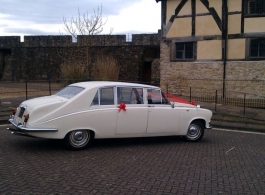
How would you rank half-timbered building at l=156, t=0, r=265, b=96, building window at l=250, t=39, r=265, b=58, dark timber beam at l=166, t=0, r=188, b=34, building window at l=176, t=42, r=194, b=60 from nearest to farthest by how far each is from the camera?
building window at l=250, t=39, r=265, b=58
half-timbered building at l=156, t=0, r=265, b=96
dark timber beam at l=166, t=0, r=188, b=34
building window at l=176, t=42, r=194, b=60

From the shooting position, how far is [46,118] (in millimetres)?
7664

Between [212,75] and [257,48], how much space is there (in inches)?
113

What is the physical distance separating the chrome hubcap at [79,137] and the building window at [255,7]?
14.2 m

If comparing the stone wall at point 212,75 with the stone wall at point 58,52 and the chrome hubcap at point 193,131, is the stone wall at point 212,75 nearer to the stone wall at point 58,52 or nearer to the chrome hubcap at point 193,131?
the stone wall at point 58,52

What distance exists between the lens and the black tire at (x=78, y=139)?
25.9 ft

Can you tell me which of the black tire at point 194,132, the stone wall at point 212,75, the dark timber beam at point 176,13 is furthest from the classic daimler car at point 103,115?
the dark timber beam at point 176,13

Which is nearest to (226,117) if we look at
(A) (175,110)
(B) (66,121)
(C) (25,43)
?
(A) (175,110)

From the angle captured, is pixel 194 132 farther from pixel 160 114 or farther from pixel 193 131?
pixel 160 114

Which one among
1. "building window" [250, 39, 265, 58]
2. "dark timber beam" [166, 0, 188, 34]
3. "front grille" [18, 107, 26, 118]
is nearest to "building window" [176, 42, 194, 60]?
"dark timber beam" [166, 0, 188, 34]

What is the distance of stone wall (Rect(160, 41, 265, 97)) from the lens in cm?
1916

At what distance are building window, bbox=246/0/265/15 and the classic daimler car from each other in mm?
11421

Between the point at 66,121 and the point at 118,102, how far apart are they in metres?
1.39

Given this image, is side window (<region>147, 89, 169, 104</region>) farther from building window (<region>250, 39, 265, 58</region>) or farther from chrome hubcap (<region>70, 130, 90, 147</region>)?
building window (<region>250, 39, 265, 58</region>)

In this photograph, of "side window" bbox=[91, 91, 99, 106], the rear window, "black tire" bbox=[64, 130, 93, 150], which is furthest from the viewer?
the rear window
